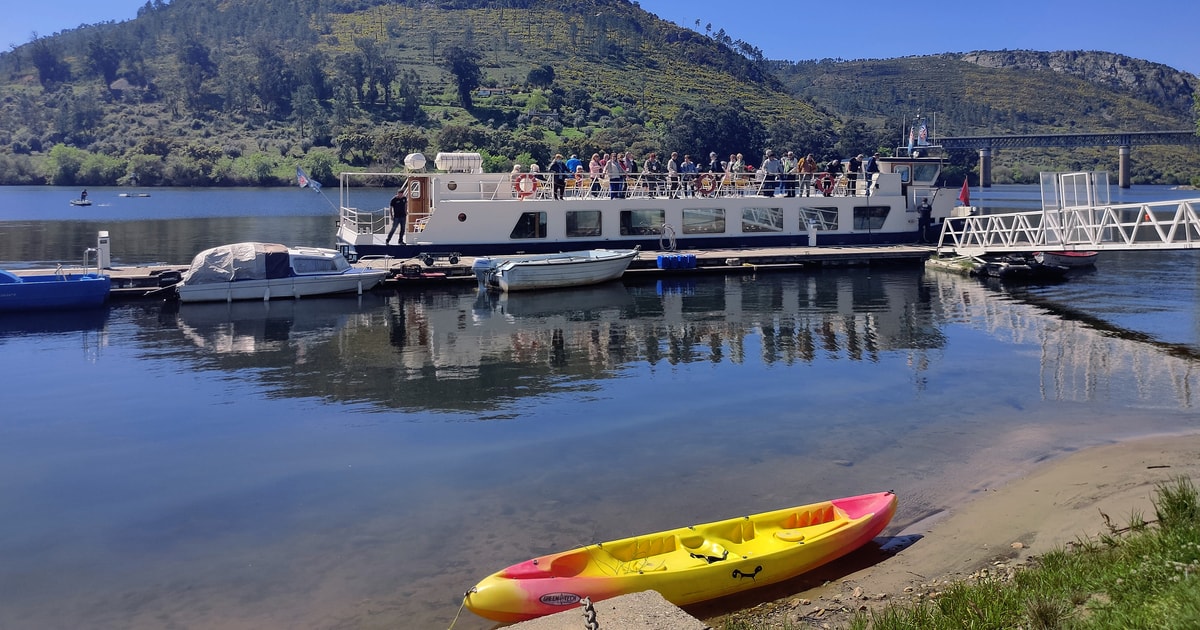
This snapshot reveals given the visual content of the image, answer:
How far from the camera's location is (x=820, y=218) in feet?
125

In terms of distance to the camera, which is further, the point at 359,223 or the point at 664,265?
the point at 359,223

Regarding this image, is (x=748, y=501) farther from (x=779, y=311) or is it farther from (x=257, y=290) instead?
(x=257, y=290)

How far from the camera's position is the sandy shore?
962 cm

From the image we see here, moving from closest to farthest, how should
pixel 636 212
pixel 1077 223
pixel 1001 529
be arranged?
1. pixel 1001 529
2. pixel 1077 223
3. pixel 636 212

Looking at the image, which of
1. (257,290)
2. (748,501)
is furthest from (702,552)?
(257,290)

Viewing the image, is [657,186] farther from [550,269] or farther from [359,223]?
[359,223]

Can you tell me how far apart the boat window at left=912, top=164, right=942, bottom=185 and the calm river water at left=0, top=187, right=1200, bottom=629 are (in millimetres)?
8844

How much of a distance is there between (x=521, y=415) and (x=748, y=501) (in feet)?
18.8

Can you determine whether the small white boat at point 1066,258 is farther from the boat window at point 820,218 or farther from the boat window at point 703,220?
the boat window at point 703,220

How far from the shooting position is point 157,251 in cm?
4191

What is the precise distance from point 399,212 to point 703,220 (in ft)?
38.3

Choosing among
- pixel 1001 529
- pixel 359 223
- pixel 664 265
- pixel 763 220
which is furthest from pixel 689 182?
pixel 1001 529

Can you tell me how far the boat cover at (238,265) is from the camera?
2855 cm

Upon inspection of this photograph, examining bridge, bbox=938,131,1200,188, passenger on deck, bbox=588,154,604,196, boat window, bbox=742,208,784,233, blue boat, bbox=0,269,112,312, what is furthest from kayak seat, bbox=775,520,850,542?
bridge, bbox=938,131,1200,188
